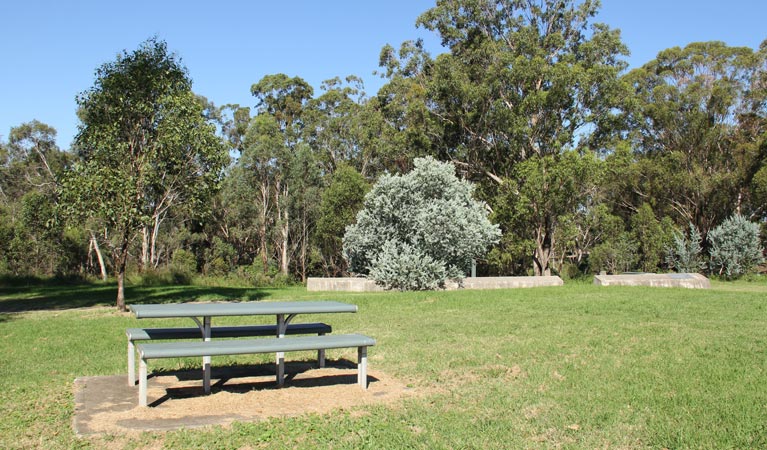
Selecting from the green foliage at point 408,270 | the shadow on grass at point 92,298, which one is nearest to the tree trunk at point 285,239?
the shadow on grass at point 92,298

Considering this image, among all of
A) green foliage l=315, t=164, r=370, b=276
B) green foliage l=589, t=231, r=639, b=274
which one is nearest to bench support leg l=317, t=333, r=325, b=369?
green foliage l=315, t=164, r=370, b=276

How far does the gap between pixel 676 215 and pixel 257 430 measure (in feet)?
117

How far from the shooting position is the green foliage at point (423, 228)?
1950 cm

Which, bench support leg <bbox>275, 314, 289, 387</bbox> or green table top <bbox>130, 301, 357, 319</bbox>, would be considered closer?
green table top <bbox>130, 301, 357, 319</bbox>

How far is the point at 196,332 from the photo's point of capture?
7.47 meters

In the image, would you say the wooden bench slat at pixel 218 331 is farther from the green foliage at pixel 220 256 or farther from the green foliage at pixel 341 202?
the green foliage at pixel 220 256

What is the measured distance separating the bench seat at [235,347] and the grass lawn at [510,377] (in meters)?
0.67

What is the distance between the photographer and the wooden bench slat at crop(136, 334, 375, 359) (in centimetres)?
589

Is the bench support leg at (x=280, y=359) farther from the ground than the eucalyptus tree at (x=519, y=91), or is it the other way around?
the eucalyptus tree at (x=519, y=91)

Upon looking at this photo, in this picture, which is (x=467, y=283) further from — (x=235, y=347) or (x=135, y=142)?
(x=235, y=347)

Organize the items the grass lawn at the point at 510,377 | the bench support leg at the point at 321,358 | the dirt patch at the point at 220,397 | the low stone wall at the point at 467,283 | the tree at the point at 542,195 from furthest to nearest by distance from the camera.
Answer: the tree at the point at 542,195
the low stone wall at the point at 467,283
the bench support leg at the point at 321,358
the dirt patch at the point at 220,397
the grass lawn at the point at 510,377

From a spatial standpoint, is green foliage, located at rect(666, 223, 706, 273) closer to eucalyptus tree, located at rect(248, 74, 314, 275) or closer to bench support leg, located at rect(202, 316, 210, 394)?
eucalyptus tree, located at rect(248, 74, 314, 275)

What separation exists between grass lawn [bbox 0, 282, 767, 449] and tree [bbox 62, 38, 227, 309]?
3.03m

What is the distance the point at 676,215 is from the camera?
1443 inches
